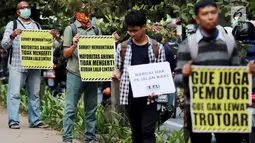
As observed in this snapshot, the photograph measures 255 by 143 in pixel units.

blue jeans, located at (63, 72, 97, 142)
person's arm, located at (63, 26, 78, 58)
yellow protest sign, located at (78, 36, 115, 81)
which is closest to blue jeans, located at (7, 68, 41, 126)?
blue jeans, located at (63, 72, 97, 142)

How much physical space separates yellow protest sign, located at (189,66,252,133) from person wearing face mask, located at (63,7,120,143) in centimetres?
382

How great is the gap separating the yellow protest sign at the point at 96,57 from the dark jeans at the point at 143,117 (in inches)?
85.0

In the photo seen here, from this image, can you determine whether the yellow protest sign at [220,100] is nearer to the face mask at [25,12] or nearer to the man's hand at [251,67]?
the man's hand at [251,67]

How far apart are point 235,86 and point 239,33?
2.90m

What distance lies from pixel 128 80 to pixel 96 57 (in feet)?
7.98

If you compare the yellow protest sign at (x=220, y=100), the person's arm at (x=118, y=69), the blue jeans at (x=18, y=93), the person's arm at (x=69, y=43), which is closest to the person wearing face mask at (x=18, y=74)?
the blue jeans at (x=18, y=93)

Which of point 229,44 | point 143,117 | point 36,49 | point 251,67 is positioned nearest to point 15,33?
point 36,49

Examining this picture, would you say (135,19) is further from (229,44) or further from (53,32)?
(53,32)

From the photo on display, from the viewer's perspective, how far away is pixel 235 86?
653cm

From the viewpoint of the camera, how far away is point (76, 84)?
1030 cm

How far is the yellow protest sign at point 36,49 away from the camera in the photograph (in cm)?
1227

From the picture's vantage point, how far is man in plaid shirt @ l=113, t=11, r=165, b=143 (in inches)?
316

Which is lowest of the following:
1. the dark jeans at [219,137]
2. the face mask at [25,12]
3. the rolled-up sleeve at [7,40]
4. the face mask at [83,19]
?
the dark jeans at [219,137]

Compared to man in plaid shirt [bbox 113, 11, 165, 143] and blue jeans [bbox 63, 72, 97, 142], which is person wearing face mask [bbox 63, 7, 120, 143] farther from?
man in plaid shirt [bbox 113, 11, 165, 143]
